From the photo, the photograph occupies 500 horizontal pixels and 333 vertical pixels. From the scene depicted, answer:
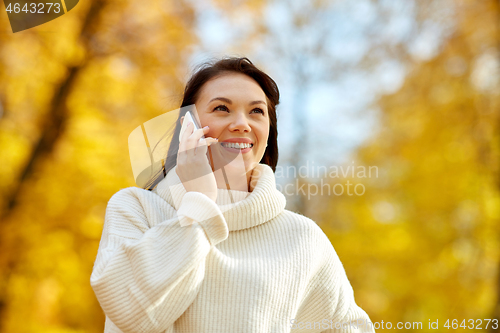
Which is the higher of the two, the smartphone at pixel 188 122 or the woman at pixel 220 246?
the smartphone at pixel 188 122

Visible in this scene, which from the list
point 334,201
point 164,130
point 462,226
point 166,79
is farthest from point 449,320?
point 164,130

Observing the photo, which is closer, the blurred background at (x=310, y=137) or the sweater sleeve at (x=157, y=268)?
the sweater sleeve at (x=157, y=268)

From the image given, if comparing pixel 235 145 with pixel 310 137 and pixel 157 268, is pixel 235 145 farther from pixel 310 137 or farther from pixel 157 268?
pixel 310 137

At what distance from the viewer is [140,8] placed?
384 centimetres

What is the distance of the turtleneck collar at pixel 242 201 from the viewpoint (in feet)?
4.55

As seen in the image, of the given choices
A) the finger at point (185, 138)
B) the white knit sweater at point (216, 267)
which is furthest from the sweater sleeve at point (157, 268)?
the finger at point (185, 138)

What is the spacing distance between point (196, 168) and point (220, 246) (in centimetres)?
29

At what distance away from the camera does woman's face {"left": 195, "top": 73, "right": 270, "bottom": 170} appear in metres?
1.42

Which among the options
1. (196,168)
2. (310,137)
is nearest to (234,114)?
(196,168)

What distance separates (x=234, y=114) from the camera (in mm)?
1442

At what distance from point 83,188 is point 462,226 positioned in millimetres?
5202

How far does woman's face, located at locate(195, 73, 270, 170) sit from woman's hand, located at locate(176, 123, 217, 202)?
0.13m

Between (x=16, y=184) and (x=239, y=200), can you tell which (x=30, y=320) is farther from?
(x=239, y=200)

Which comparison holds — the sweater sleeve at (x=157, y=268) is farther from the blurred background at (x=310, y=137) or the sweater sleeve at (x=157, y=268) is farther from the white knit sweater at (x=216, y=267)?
the blurred background at (x=310, y=137)
